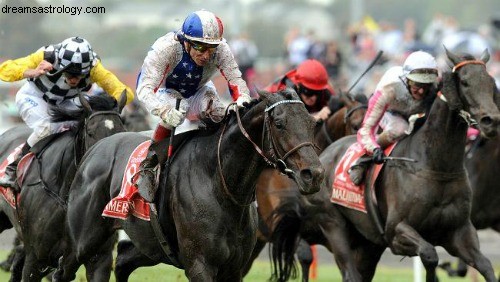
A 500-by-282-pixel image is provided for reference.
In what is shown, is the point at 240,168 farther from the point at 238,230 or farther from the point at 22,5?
the point at 22,5

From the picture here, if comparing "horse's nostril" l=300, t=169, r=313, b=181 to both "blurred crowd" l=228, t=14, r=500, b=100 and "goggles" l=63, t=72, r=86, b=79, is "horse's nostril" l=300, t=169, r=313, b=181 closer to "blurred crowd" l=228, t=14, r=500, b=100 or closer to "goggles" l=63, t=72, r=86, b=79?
"goggles" l=63, t=72, r=86, b=79

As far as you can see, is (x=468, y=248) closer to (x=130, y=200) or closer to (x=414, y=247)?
(x=414, y=247)

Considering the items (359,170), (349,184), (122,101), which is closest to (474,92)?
(359,170)

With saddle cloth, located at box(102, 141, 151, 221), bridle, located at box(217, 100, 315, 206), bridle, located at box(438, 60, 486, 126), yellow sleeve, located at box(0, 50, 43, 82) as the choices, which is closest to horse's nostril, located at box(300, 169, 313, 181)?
bridle, located at box(217, 100, 315, 206)

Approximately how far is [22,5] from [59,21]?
2.45 metres

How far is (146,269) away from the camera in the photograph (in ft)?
42.1

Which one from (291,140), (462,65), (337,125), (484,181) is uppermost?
(291,140)

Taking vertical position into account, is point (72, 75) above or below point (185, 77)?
below

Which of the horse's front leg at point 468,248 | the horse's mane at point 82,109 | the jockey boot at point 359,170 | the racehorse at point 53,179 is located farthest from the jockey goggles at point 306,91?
the horse's front leg at point 468,248

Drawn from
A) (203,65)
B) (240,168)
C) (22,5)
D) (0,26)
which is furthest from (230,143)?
(0,26)

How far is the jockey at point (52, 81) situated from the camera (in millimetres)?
9539

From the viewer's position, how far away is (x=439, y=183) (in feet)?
29.7

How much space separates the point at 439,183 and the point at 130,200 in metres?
2.44

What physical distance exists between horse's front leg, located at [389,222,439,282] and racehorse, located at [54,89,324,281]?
5.22 ft
